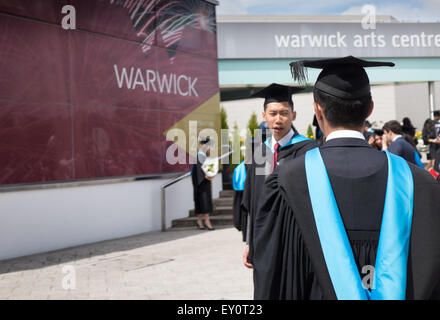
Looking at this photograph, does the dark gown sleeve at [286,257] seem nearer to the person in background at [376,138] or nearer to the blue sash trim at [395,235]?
the blue sash trim at [395,235]

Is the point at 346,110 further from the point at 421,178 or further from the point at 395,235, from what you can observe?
the point at 395,235

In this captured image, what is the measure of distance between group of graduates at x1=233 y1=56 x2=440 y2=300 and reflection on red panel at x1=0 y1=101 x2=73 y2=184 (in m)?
6.96

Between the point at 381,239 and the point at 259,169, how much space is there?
7.63 ft

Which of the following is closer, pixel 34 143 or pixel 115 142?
pixel 34 143

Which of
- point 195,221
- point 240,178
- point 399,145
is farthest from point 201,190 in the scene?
point 240,178

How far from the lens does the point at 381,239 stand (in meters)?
1.83

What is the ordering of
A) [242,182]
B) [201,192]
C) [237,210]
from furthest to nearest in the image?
1. [201,192]
2. [237,210]
3. [242,182]

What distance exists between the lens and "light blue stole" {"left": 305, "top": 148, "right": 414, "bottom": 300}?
182 cm

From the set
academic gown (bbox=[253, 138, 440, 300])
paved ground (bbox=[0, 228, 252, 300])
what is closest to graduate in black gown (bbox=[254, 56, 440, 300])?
academic gown (bbox=[253, 138, 440, 300])

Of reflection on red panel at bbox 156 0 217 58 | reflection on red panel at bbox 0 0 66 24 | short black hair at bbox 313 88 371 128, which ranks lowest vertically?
short black hair at bbox 313 88 371 128

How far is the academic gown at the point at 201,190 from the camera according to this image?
10781mm

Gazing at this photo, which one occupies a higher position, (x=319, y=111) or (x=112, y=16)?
(x=112, y=16)

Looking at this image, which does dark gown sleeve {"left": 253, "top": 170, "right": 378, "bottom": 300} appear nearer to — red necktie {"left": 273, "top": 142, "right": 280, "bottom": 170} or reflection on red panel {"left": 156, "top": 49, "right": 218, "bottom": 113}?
red necktie {"left": 273, "top": 142, "right": 280, "bottom": 170}
